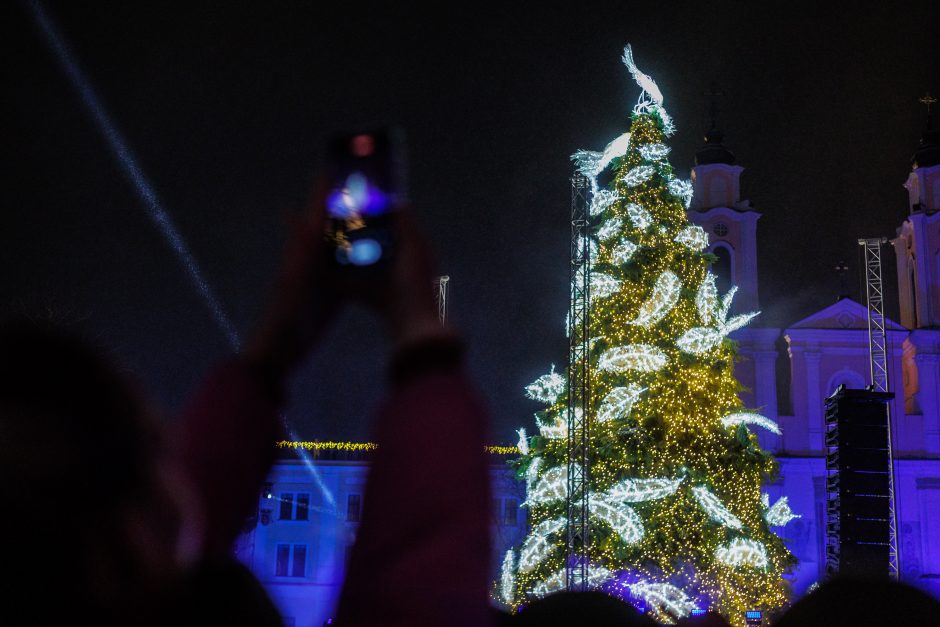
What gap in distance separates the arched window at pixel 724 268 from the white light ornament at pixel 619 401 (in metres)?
13.7

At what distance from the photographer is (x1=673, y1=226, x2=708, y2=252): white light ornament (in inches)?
705

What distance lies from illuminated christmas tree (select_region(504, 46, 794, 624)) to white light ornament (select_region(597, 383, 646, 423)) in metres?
0.02

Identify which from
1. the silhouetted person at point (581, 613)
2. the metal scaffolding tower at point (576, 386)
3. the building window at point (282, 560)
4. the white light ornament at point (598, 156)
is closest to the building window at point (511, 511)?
the building window at point (282, 560)

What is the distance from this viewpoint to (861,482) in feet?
48.6

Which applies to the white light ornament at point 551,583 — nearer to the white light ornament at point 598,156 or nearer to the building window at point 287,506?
the white light ornament at point 598,156

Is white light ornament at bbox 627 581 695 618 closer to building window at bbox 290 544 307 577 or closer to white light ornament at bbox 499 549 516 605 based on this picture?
white light ornament at bbox 499 549 516 605

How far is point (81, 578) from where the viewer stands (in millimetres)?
855

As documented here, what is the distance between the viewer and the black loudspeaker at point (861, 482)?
1461 centimetres

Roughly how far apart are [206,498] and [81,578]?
31cm

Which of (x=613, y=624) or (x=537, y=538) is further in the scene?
(x=537, y=538)

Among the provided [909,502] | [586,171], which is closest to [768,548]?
[586,171]

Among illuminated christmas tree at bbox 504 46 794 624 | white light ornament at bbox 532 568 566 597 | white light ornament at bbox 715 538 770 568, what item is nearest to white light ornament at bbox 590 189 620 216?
illuminated christmas tree at bbox 504 46 794 624

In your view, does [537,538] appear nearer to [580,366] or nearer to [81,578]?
[580,366]

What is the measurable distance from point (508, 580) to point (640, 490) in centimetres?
338
